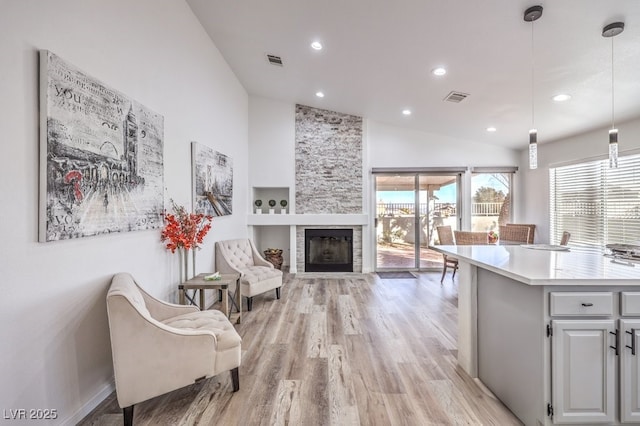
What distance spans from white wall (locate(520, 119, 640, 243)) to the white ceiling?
0.61ft

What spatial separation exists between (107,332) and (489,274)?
9.17 feet

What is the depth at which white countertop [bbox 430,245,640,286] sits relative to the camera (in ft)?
5.15

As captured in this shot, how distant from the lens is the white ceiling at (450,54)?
2463 mm

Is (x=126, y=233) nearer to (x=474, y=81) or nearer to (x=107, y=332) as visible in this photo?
(x=107, y=332)

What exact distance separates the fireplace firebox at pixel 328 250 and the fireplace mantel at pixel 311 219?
21 centimetres

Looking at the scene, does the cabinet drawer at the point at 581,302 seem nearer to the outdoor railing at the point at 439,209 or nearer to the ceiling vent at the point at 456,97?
the ceiling vent at the point at 456,97

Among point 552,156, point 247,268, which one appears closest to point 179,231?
point 247,268

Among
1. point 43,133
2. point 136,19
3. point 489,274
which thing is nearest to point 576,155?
point 489,274

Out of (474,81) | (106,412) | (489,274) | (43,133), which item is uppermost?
(474,81)

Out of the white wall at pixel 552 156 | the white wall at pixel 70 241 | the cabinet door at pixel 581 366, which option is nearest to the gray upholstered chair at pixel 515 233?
the white wall at pixel 552 156

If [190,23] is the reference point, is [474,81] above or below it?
below

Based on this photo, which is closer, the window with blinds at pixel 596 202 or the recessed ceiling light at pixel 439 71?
the recessed ceiling light at pixel 439 71

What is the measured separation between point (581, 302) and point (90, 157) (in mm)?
3088

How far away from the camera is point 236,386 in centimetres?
211
